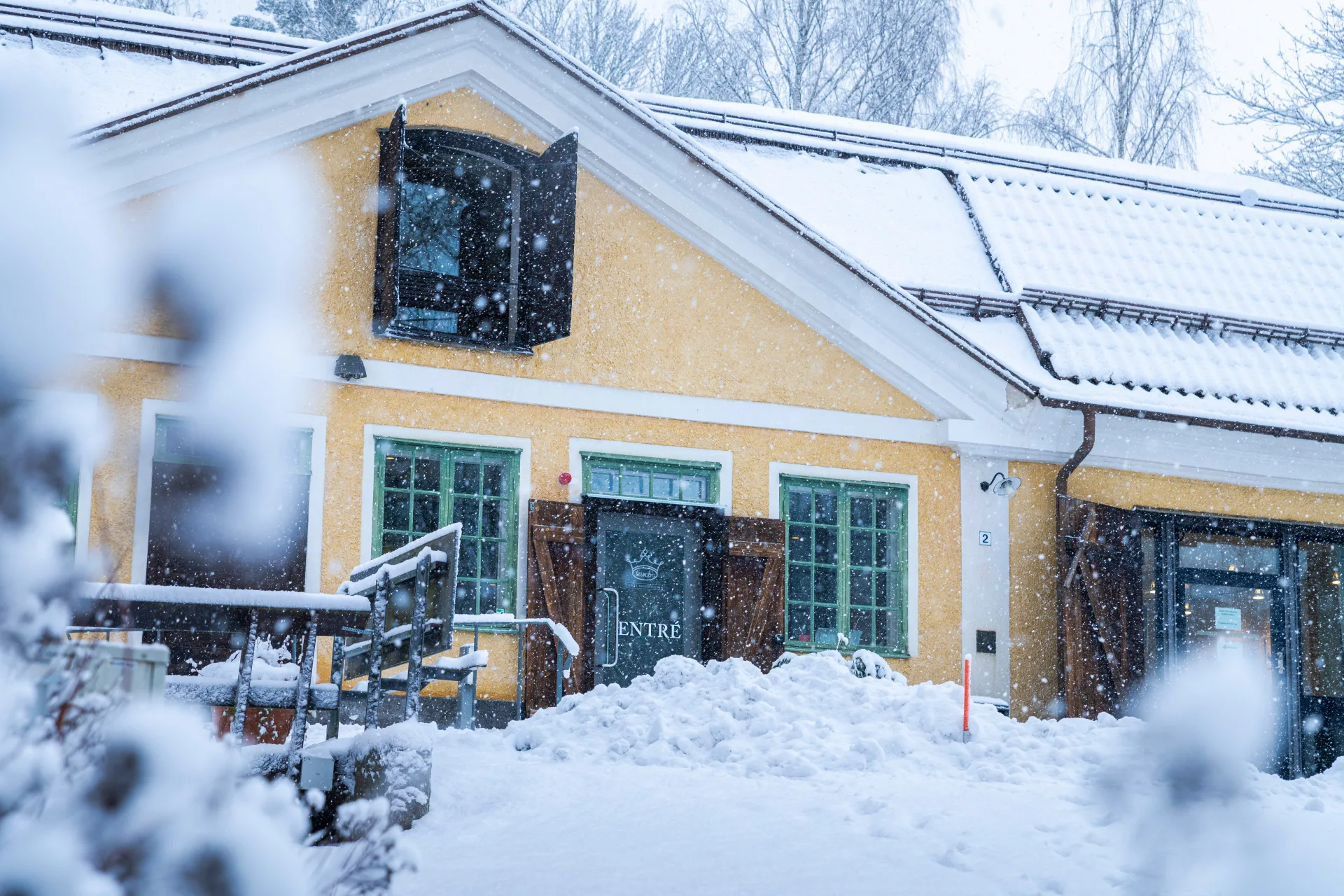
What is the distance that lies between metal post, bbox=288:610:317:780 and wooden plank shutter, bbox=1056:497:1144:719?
7.57m

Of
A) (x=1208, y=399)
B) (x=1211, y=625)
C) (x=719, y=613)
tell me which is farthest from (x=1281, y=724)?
(x=719, y=613)

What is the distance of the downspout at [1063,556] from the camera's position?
10734mm

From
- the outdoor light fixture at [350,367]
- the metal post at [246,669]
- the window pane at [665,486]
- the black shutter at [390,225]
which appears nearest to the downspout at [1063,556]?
the window pane at [665,486]

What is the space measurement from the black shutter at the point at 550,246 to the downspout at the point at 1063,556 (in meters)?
4.40

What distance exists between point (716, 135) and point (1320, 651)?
7.65 metres

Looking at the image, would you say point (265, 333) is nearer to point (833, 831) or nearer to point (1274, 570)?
point (833, 831)

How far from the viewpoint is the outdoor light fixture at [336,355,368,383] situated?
359 inches

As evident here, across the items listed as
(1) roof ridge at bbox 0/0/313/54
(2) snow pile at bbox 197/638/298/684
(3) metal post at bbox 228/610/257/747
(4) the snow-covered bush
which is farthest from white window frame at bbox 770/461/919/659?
(4) the snow-covered bush

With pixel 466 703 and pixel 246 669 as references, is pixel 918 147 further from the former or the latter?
pixel 246 669

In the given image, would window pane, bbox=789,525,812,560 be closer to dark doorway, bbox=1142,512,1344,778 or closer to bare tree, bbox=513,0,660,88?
dark doorway, bbox=1142,512,1344,778

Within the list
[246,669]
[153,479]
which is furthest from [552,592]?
[246,669]

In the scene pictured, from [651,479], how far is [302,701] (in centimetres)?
581

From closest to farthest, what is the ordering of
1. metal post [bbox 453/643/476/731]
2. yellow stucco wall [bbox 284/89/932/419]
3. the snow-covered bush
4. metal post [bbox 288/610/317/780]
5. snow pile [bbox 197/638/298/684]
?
1. the snow-covered bush
2. metal post [bbox 288/610/317/780]
3. snow pile [bbox 197/638/298/684]
4. metal post [bbox 453/643/476/731]
5. yellow stucco wall [bbox 284/89/932/419]

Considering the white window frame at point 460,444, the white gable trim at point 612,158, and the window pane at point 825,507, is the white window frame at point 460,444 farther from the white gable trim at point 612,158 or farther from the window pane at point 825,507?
the window pane at point 825,507
